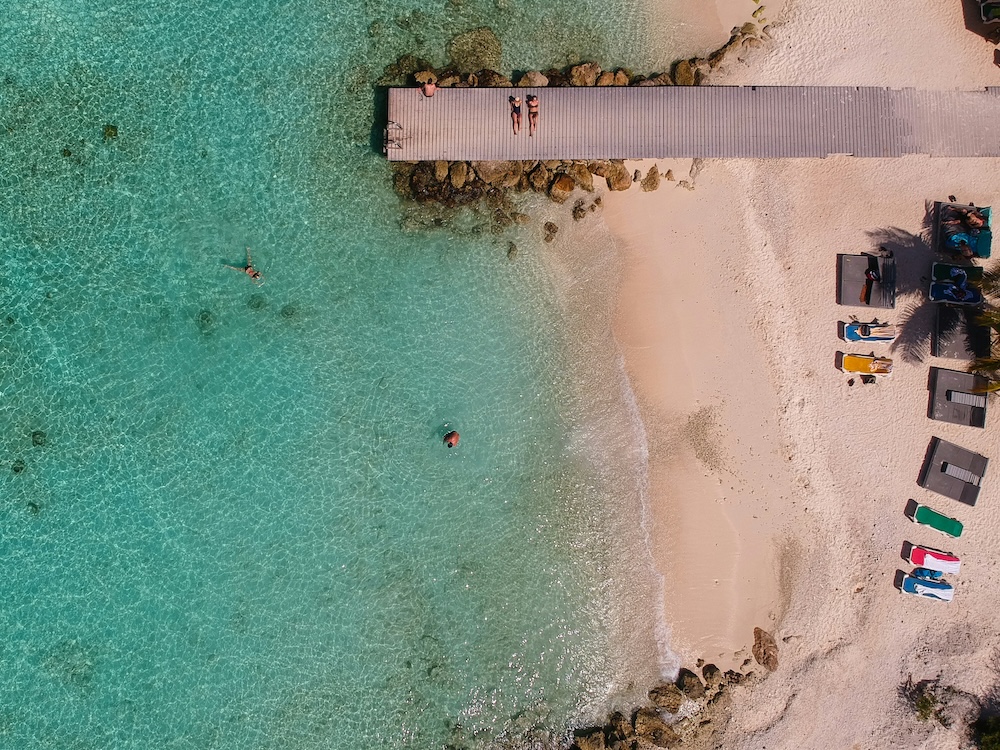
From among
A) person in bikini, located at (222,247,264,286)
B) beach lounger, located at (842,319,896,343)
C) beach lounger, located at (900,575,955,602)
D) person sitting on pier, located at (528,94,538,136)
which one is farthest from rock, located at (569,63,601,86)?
beach lounger, located at (900,575,955,602)

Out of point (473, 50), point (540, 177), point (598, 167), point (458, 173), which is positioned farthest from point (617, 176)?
point (473, 50)

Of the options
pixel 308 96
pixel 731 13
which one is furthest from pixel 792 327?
pixel 308 96

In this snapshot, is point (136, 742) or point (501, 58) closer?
point (136, 742)

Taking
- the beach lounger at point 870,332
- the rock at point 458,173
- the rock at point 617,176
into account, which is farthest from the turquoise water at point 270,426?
the beach lounger at point 870,332

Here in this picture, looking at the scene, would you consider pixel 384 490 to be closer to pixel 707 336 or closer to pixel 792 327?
pixel 707 336

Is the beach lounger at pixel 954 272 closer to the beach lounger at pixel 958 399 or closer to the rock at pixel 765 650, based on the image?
the beach lounger at pixel 958 399
